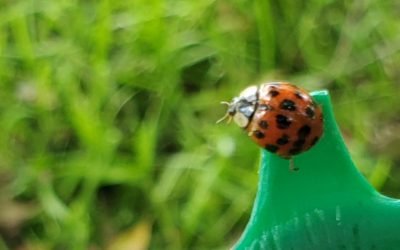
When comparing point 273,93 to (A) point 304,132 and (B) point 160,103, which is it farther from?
(B) point 160,103

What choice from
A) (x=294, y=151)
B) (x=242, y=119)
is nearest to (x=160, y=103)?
(x=242, y=119)

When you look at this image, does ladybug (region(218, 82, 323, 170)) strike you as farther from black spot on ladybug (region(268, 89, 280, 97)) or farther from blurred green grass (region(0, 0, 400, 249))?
blurred green grass (region(0, 0, 400, 249))

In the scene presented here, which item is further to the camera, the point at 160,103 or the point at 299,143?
the point at 160,103

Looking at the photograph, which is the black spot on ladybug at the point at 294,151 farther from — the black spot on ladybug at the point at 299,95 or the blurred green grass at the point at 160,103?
the blurred green grass at the point at 160,103

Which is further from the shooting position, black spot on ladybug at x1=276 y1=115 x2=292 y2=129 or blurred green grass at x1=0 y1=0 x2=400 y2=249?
blurred green grass at x1=0 y1=0 x2=400 y2=249

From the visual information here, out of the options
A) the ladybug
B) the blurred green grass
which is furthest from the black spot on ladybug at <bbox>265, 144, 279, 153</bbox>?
the blurred green grass

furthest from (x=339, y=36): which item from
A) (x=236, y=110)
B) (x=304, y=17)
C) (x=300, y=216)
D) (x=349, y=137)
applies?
(x=300, y=216)
